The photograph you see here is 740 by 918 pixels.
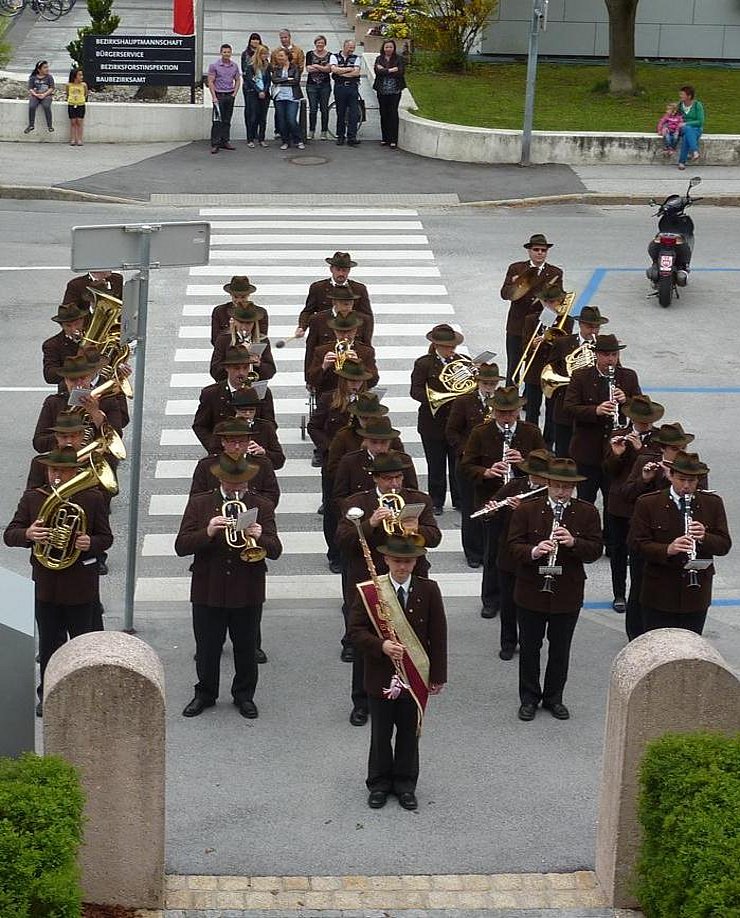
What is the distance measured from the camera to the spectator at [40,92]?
27750 millimetres

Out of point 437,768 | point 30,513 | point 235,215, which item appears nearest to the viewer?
point 437,768

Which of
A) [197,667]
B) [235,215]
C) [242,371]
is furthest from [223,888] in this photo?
[235,215]

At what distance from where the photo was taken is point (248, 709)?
10.8m

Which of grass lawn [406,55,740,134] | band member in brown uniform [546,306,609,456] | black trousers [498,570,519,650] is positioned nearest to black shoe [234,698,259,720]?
black trousers [498,570,519,650]

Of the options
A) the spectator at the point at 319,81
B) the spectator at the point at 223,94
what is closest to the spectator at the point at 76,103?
the spectator at the point at 223,94

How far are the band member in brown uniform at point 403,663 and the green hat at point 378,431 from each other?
6.83 feet

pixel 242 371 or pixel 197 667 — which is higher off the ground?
pixel 242 371

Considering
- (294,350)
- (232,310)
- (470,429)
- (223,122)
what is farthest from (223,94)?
(470,429)

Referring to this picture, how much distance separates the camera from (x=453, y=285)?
21.9m

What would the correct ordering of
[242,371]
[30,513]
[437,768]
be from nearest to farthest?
[437,768] → [30,513] → [242,371]

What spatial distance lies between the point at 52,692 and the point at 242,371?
5716 mm

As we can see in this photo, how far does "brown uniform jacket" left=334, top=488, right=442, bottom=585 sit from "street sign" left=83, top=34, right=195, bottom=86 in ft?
Answer: 65.7

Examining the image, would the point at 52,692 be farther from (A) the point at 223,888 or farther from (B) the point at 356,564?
(B) the point at 356,564

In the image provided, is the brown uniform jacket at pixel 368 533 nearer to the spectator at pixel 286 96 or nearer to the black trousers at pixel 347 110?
the spectator at pixel 286 96
